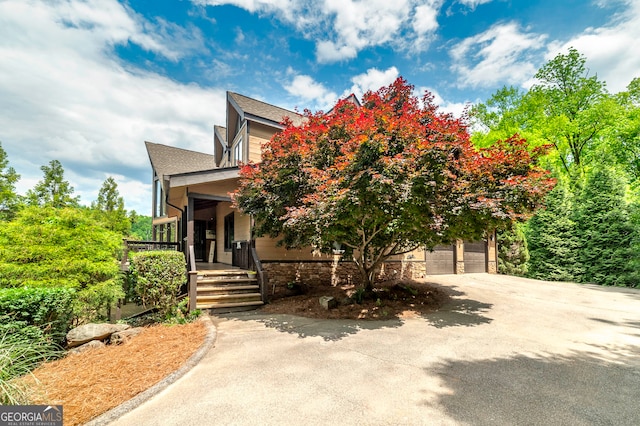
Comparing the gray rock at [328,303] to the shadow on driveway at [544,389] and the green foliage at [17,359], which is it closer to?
the shadow on driveway at [544,389]

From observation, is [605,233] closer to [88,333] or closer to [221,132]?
[88,333]

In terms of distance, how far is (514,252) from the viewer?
14.4 m

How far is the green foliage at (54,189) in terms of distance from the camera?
19.0 m

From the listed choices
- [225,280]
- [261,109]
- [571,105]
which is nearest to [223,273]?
[225,280]

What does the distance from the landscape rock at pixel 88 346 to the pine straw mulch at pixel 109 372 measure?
10 cm

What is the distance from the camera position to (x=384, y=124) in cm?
622

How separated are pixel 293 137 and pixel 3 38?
6603 mm

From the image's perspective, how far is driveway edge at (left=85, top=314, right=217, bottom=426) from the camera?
118 inches

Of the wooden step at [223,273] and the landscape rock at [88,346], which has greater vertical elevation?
the wooden step at [223,273]

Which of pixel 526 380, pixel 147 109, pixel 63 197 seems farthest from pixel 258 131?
pixel 63 197

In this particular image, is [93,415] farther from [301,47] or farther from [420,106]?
[301,47]

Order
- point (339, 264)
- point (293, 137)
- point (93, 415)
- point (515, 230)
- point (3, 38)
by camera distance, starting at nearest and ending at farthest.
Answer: point (93, 415)
point (3, 38)
point (293, 137)
point (339, 264)
point (515, 230)

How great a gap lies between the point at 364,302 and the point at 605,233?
40.7ft

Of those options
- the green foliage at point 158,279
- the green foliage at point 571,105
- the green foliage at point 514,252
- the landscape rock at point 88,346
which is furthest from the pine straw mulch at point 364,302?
the green foliage at point 571,105
